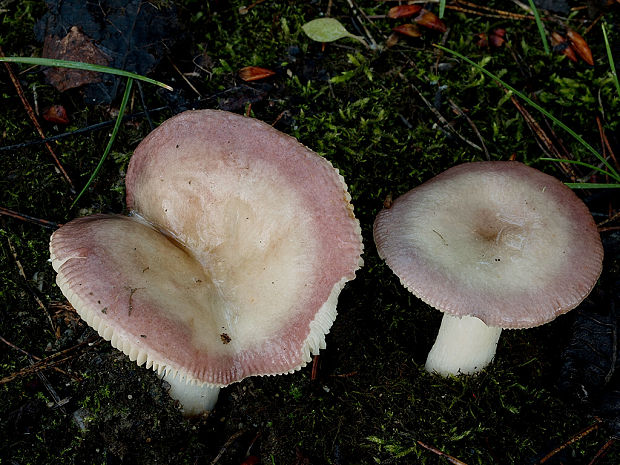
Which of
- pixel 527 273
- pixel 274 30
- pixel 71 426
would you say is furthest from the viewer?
pixel 274 30

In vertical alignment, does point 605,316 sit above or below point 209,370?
below

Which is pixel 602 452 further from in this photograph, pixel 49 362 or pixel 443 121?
pixel 49 362

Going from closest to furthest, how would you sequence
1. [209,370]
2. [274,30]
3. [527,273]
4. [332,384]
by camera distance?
1. [209,370]
2. [527,273]
3. [332,384]
4. [274,30]

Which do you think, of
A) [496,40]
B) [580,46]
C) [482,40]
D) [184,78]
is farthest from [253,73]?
[580,46]

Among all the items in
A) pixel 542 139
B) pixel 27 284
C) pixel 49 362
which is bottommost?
pixel 49 362

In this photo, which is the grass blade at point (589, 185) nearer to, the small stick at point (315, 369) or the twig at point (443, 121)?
the twig at point (443, 121)

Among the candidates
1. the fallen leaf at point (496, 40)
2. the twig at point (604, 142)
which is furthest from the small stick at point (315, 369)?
the fallen leaf at point (496, 40)

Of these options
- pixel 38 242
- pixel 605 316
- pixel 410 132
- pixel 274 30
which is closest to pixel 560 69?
pixel 410 132

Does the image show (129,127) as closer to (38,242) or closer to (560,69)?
(38,242)
